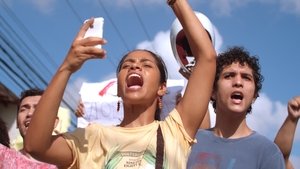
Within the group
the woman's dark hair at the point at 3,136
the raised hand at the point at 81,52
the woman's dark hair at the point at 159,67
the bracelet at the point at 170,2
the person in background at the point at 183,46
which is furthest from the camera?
the person in background at the point at 183,46

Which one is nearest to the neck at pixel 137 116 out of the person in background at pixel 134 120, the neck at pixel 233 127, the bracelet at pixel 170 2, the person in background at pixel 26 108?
the person in background at pixel 134 120

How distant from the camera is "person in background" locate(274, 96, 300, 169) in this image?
10.9ft

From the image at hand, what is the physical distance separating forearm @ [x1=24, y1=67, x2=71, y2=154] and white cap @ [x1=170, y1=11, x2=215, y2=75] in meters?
1.54

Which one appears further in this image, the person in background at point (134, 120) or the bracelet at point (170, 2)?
the bracelet at point (170, 2)

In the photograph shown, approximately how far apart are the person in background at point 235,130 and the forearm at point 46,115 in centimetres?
100

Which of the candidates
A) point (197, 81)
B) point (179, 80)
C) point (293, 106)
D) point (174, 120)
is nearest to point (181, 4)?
A: point (197, 81)

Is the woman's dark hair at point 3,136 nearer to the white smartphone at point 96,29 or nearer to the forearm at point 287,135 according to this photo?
the white smartphone at point 96,29

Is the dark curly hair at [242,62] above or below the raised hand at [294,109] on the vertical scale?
above

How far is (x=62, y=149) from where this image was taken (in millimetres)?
2451

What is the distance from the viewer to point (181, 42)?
13.2 feet

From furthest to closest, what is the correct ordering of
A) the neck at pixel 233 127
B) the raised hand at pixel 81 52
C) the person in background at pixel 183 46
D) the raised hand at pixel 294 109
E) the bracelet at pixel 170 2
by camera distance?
1. the person in background at pixel 183 46
2. the raised hand at pixel 294 109
3. the neck at pixel 233 127
4. the bracelet at pixel 170 2
5. the raised hand at pixel 81 52

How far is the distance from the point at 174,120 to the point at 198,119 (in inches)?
4.2

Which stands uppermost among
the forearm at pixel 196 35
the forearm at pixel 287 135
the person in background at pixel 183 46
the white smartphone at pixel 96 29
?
the white smartphone at pixel 96 29

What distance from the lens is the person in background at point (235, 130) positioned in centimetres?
296
